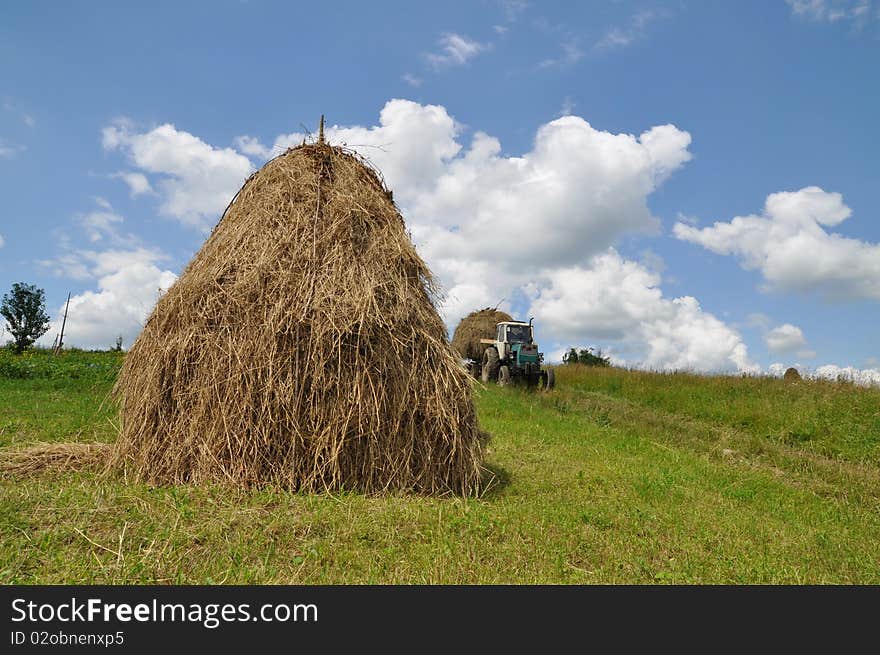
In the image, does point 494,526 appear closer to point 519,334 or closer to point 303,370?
point 303,370

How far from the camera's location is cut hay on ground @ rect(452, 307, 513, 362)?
28547 millimetres

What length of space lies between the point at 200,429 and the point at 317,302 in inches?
74.9

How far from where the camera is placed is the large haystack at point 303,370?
247 inches

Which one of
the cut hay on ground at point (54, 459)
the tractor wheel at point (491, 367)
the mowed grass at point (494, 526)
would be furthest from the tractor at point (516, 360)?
the cut hay on ground at point (54, 459)

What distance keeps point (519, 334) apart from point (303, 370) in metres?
17.9

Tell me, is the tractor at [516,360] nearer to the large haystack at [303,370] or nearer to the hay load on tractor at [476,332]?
the hay load on tractor at [476,332]

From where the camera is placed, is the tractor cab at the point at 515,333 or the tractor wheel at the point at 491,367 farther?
the tractor cab at the point at 515,333

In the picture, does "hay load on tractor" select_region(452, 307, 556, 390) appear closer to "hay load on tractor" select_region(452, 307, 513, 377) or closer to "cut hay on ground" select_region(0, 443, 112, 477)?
"hay load on tractor" select_region(452, 307, 513, 377)

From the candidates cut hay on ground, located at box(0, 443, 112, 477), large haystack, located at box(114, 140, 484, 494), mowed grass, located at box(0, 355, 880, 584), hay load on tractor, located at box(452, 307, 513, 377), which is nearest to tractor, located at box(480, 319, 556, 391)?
hay load on tractor, located at box(452, 307, 513, 377)

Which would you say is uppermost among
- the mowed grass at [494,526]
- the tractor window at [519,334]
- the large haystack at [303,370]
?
the tractor window at [519,334]

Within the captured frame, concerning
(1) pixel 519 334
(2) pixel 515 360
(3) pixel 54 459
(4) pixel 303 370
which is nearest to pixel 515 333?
(1) pixel 519 334

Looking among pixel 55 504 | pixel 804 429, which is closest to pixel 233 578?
pixel 55 504

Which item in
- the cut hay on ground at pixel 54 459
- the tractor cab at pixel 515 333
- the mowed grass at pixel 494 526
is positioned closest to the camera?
the mowed grass at pixel 494 526

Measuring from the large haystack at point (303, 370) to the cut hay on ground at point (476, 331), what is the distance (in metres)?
21.1
